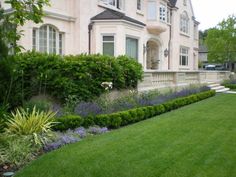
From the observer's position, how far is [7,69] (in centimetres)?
880

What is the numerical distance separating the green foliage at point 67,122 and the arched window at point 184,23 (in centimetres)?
2618

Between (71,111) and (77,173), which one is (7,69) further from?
(77,173)

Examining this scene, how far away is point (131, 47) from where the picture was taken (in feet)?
71.2

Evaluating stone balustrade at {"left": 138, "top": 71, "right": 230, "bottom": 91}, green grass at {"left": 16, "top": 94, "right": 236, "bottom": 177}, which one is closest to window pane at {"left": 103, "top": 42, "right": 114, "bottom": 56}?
stone balustrade at {"left": 138, "top": 71, "right": 230, "bottom": 91}

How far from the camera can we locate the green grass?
6.22 m

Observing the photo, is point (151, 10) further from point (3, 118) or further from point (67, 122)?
point (3, 118)

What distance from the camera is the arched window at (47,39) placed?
54.9ft

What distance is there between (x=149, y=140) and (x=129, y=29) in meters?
13.0

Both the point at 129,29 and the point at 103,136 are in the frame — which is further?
the point at 129,29

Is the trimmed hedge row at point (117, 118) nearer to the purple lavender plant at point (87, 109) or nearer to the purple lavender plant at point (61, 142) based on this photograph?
the purple lavender plant at point (87, 109)

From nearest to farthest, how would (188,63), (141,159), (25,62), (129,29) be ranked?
(141,159), (25,62), (129,29), (188,63)

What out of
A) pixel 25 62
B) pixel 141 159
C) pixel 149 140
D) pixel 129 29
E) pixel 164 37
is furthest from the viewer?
pixel 164 37

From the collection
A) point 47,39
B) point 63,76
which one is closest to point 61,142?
point 63,76

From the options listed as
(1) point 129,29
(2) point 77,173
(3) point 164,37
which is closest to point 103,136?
(2) point 77,173
